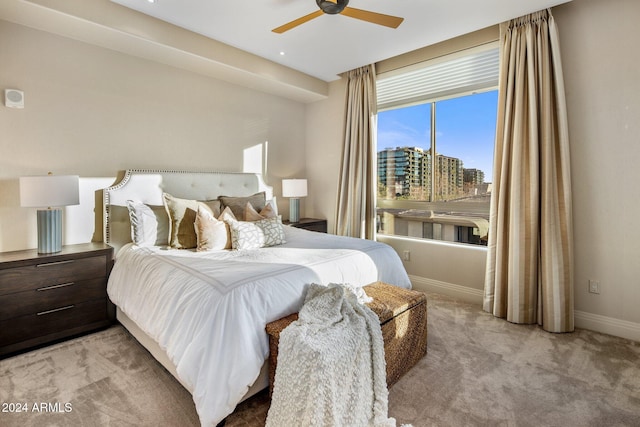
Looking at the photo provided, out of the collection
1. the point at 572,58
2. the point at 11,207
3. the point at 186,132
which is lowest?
the point at 11,207

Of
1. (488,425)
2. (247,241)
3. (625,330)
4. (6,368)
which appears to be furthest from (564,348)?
(6,368)

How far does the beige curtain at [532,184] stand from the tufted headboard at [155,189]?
2.81 m

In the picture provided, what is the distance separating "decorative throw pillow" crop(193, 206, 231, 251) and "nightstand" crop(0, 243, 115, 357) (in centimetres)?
74

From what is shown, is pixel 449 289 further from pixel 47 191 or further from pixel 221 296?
pixel 47 191

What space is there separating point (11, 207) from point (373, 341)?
2.97 meters

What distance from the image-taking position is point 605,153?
2619 millimetres

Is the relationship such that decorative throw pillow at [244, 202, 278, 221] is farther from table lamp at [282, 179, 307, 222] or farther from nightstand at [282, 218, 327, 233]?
table lamp at [282, 179, 307, 222]

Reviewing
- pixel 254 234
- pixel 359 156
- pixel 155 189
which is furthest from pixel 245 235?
pixel 359 156

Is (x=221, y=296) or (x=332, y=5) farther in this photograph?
(x=332, y=5)

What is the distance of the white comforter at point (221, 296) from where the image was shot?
60.2 inches

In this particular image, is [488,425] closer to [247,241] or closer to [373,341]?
[373,341]

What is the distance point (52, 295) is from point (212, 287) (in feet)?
5.20

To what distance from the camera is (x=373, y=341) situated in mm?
1674

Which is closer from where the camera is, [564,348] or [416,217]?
[564,348]
